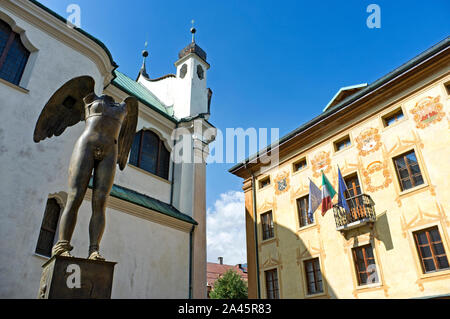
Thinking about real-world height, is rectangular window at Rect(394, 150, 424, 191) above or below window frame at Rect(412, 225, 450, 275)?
above

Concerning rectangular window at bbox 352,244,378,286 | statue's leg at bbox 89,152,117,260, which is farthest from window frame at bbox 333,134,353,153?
statue's leg at bbox 89,152,117,260

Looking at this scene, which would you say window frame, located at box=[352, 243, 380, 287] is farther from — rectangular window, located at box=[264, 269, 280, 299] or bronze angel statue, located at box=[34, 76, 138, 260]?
bronze angel statue, located at box=[34, 76, 138, 260]

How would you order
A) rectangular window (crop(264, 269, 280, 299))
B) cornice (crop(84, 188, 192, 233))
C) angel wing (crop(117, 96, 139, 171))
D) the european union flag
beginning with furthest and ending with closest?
rectangular window (crop(264, 269, 280, 299)) → the european union flag → cornice (crop(84, 188, 192, 233)) → angel wing (crop(117, 96, 139, 171))

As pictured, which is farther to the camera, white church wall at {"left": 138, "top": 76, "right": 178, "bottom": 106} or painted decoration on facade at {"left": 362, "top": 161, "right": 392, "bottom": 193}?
white church wall at {"left": 138, "top": 76, "right": 178, "bottom": 106}

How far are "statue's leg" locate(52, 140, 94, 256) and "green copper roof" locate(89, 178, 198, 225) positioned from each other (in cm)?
860

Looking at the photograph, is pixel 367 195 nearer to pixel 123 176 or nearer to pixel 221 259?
pixel 123 176

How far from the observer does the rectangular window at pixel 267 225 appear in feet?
62.6

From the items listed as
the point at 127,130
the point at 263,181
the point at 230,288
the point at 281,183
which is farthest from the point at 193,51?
the point at 230,288

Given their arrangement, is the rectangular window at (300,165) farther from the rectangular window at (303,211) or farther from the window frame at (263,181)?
the window frame at (263,181)

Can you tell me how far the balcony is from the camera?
1425 cm

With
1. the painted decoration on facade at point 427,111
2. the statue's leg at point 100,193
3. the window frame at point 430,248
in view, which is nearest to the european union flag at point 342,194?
the window frame at point 430,248

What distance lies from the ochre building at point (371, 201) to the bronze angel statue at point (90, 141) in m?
11.9

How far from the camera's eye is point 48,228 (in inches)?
438

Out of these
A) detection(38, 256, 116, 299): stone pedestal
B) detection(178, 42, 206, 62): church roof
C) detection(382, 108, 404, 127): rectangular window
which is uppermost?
detection(178, 42, 206, 62): church roof
